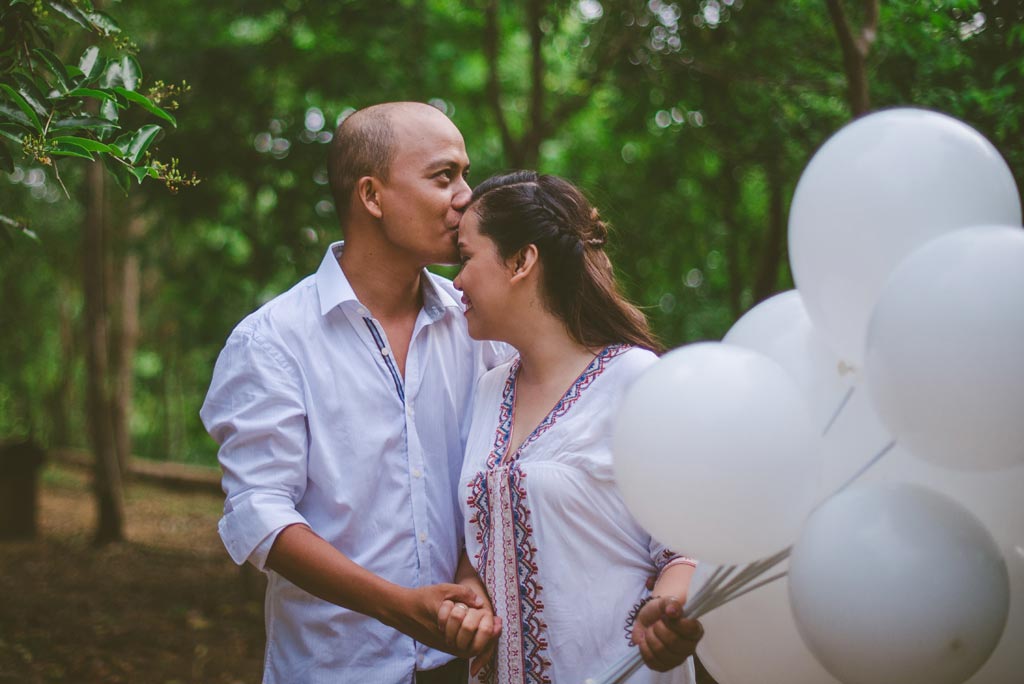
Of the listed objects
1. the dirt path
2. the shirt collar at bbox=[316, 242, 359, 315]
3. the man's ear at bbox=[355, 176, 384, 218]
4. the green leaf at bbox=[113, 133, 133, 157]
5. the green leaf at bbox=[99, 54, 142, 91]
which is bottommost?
the dirt path

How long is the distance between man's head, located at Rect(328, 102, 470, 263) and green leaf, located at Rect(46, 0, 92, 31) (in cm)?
73

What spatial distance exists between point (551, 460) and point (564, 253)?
0.54 m

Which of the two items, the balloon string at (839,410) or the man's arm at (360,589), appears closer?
the balloon string at (839,410)

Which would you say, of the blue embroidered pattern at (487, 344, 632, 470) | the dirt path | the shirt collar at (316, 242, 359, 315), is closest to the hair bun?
the blue embroidered pattern at (487, 344, 632, 470)

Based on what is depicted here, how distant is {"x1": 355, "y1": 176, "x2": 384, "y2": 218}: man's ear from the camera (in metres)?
2.43

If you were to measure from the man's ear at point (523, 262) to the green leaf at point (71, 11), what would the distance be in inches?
43.2

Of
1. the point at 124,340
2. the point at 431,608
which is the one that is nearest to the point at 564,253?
the point at 431,608

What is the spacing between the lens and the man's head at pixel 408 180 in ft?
7.83

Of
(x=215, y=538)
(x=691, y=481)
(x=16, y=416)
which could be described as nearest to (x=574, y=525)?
(x=691, y=481)

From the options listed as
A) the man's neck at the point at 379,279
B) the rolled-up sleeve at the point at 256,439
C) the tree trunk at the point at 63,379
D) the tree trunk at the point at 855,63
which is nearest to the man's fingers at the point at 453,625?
the rolled-up sleeve at the point at 256,439

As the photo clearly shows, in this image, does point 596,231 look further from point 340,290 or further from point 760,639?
point 760,639

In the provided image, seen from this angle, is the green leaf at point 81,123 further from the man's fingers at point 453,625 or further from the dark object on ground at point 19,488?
the dark object on ground at point 19,488

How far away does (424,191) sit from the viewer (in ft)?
7.84

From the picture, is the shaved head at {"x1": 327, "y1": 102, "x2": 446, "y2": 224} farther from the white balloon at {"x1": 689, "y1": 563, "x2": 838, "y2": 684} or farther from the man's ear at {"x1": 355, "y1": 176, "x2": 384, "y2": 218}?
the white balloon at {"x1": 689, "y1": 563, "x2": 838, "y2": 684}
